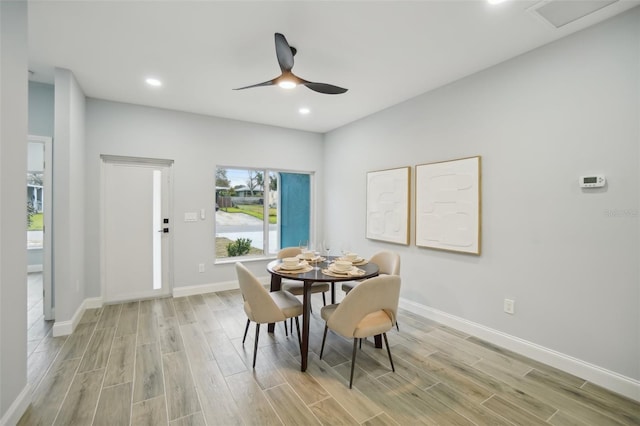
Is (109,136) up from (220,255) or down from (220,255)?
up

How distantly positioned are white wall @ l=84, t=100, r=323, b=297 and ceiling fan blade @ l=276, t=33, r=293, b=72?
106 inches

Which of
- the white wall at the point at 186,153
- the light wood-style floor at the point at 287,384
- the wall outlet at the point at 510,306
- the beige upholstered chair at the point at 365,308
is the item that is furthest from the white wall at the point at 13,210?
the wall outlet at the point at 510,306

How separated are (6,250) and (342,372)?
2415 millimetres

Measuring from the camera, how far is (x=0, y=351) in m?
1.66

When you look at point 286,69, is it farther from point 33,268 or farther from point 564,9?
point 33,268

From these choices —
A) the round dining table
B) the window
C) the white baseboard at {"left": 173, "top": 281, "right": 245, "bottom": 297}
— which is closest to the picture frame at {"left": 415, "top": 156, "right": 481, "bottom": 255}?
the round dining table

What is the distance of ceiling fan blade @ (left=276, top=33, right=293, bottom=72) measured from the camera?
6.82 ft

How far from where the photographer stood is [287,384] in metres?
2.21

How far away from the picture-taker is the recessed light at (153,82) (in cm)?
327

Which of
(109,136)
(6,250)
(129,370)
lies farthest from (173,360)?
(109,136)

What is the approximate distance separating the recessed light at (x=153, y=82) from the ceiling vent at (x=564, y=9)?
3604 mm

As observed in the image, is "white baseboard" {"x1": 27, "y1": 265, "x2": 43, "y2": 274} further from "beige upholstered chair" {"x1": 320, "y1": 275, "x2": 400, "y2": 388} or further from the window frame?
"beige upholstered chair" {"x1": 320, "y1": 275, "x2": 400, "y2": 388}

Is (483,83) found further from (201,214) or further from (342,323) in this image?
(201,214)

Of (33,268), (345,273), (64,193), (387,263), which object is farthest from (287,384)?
(33,268)
